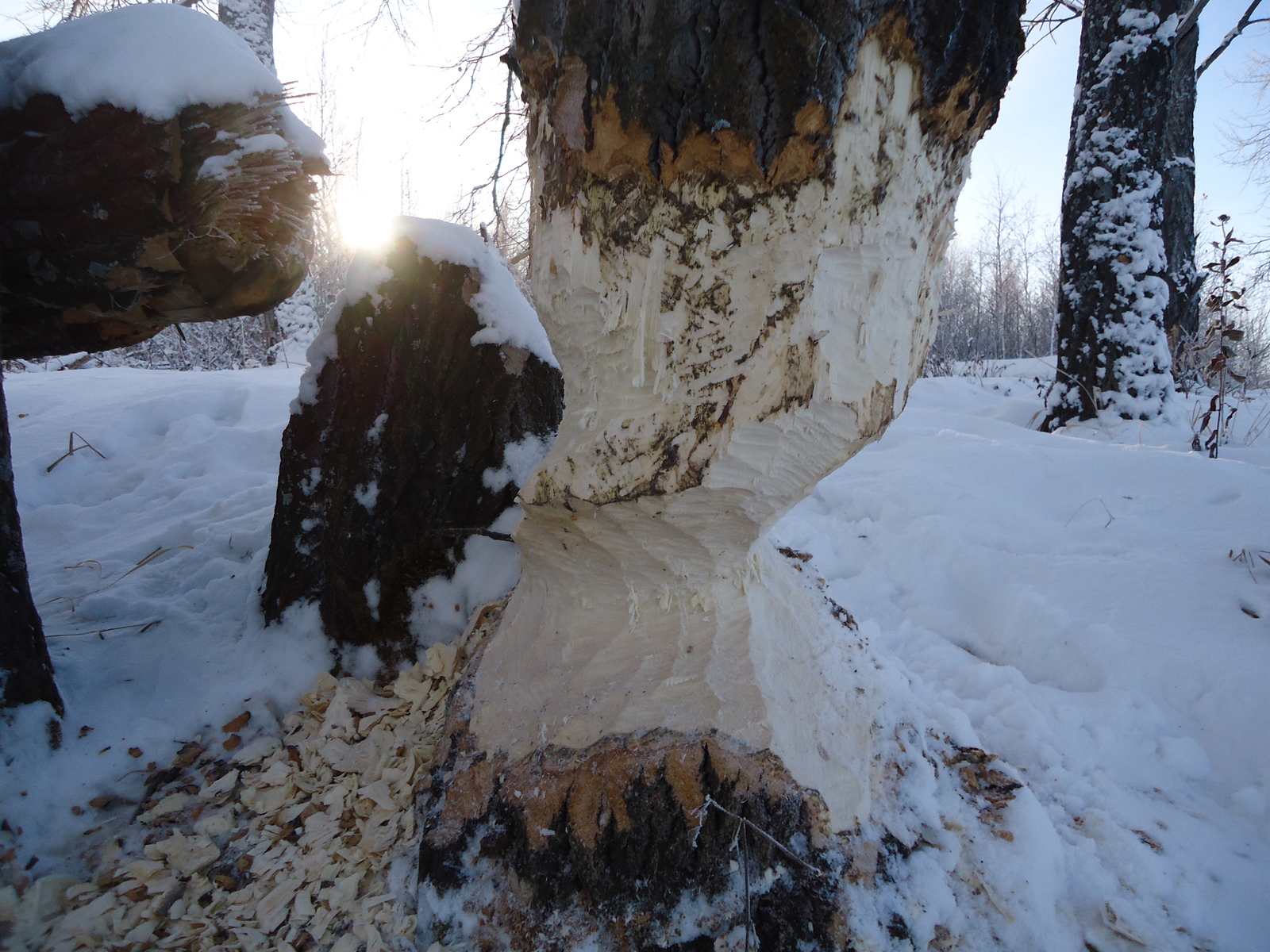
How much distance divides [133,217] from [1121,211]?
4268 mm

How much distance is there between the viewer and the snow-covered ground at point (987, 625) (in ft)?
3.75

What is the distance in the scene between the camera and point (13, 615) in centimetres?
134

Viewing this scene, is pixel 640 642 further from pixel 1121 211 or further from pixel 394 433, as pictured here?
pixel 1121 211

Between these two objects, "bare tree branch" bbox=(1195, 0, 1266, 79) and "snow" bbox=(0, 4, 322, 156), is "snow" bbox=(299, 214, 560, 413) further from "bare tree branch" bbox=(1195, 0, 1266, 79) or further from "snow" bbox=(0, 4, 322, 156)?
"bare tree branch" bbox=(1195, 0, 1266, 79)

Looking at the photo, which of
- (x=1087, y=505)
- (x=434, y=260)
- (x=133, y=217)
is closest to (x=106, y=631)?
(x=133, y=217)

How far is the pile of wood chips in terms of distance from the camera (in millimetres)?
1080

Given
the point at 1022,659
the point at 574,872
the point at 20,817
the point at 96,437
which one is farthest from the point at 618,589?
the point at 96,437

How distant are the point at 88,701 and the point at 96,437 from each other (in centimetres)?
163

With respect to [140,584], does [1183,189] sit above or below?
above

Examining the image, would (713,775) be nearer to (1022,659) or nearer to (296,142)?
(1022,659)

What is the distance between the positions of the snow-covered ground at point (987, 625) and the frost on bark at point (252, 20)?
163 inches

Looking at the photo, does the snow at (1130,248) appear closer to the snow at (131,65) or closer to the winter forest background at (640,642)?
the winter forest background at (640,642)

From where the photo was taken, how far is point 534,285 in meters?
1.11

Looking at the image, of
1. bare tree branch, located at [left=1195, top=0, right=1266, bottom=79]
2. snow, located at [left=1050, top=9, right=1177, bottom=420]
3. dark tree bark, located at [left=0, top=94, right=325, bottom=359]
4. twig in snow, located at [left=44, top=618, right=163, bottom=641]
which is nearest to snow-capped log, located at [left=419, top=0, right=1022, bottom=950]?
dark tree bark, located at [left=0, top=94, right=325, bottom=359]
